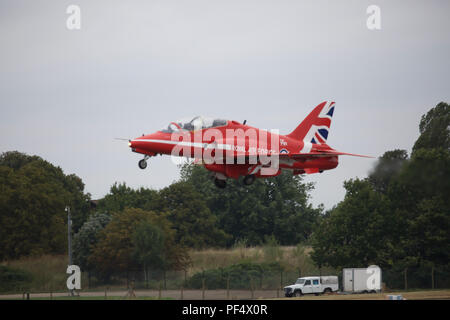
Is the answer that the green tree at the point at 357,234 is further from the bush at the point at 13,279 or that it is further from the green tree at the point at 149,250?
the bush at the point at 13,279

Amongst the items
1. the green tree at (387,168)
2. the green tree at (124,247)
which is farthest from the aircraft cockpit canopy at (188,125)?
the green tree at (124,247)

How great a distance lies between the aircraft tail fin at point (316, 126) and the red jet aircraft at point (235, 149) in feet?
1.28

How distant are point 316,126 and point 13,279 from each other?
40651mm

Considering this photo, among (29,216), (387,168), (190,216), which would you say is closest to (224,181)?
(387,168)

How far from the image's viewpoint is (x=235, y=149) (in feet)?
170

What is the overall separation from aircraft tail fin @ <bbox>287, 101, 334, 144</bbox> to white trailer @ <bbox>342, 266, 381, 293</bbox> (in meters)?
16.1

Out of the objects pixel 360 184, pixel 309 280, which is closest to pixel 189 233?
pixel 360 184

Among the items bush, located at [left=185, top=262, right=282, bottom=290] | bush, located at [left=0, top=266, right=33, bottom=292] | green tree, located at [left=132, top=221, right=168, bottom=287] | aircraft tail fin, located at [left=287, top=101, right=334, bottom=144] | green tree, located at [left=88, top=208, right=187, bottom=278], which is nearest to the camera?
aircraft tail fin, located at [left=287, top=101, right=334, bottom=144]

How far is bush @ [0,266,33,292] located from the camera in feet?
261

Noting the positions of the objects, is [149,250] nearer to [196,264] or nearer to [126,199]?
[196,264]

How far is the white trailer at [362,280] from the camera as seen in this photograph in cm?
6881

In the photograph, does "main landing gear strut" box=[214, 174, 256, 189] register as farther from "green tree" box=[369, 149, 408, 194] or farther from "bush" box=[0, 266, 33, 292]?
Result: "bush" box=[0, 266, 33, 292]

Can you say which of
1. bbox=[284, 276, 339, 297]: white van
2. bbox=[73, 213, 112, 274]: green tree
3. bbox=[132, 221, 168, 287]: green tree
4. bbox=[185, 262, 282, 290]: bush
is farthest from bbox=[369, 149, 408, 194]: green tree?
bbox=[73, 213, 112, 274]: green tree

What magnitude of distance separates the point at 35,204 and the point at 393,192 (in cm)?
5311
